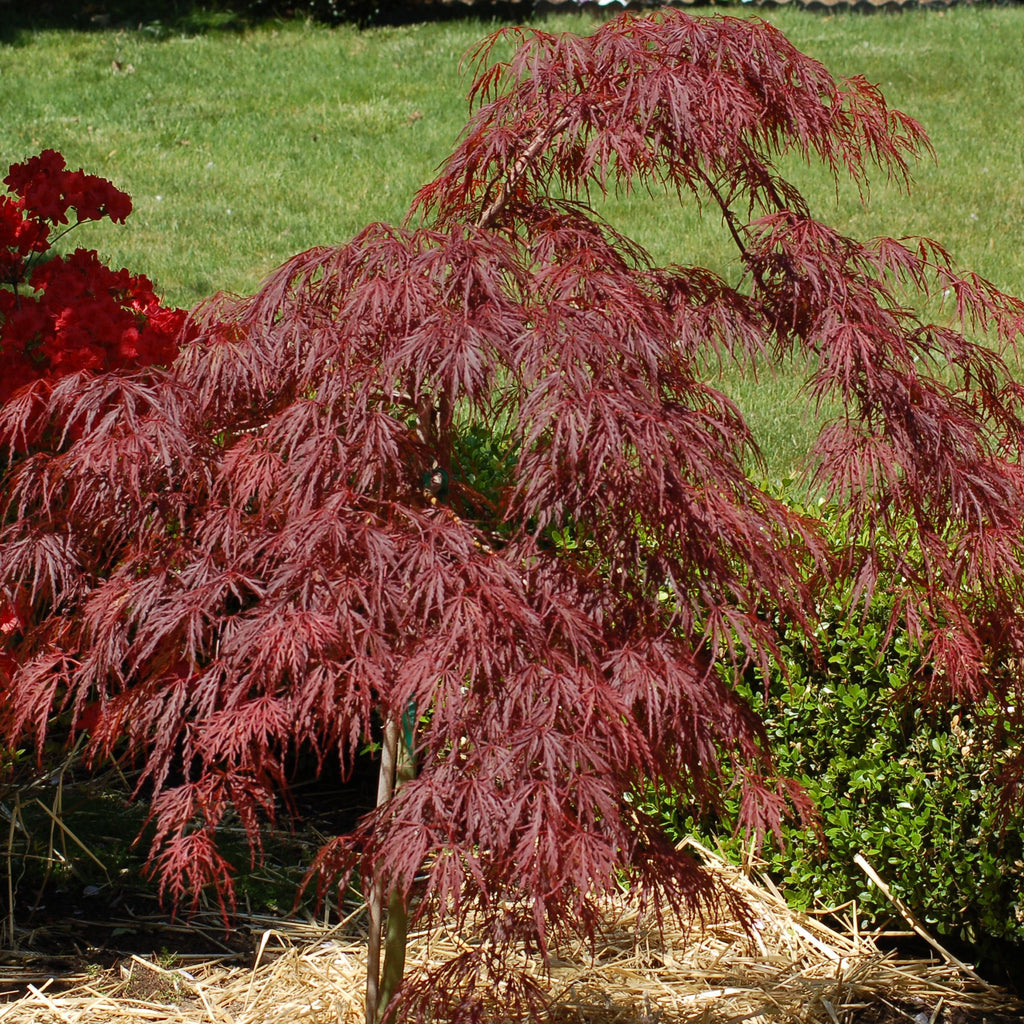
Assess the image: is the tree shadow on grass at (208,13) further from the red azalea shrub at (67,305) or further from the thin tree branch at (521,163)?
the thin tree branch at (521,163)

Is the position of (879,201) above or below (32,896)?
above

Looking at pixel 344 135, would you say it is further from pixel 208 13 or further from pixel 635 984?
pixel 635 984

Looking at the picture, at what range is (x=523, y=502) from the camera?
202 centimetres

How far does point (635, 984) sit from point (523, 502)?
1.57m

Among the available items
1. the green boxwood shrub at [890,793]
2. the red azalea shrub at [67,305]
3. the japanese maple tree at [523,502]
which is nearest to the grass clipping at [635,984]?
the green boxwood shrub at [890,793]

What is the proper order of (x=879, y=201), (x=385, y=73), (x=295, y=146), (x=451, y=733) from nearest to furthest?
(x=451, y=733) → (x=879, y=201) → (x=295, y=146) → (x=385, y=73)

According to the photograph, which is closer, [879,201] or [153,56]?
[879,201]

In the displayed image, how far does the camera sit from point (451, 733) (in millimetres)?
1735

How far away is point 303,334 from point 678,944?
2.04 meters

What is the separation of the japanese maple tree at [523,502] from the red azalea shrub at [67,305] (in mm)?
967

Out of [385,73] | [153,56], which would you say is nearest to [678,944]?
[385,73]

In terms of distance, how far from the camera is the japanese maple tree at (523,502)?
175cm

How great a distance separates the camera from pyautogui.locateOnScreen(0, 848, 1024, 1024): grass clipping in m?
2.87

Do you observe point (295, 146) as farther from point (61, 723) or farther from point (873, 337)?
point (873, 337)
